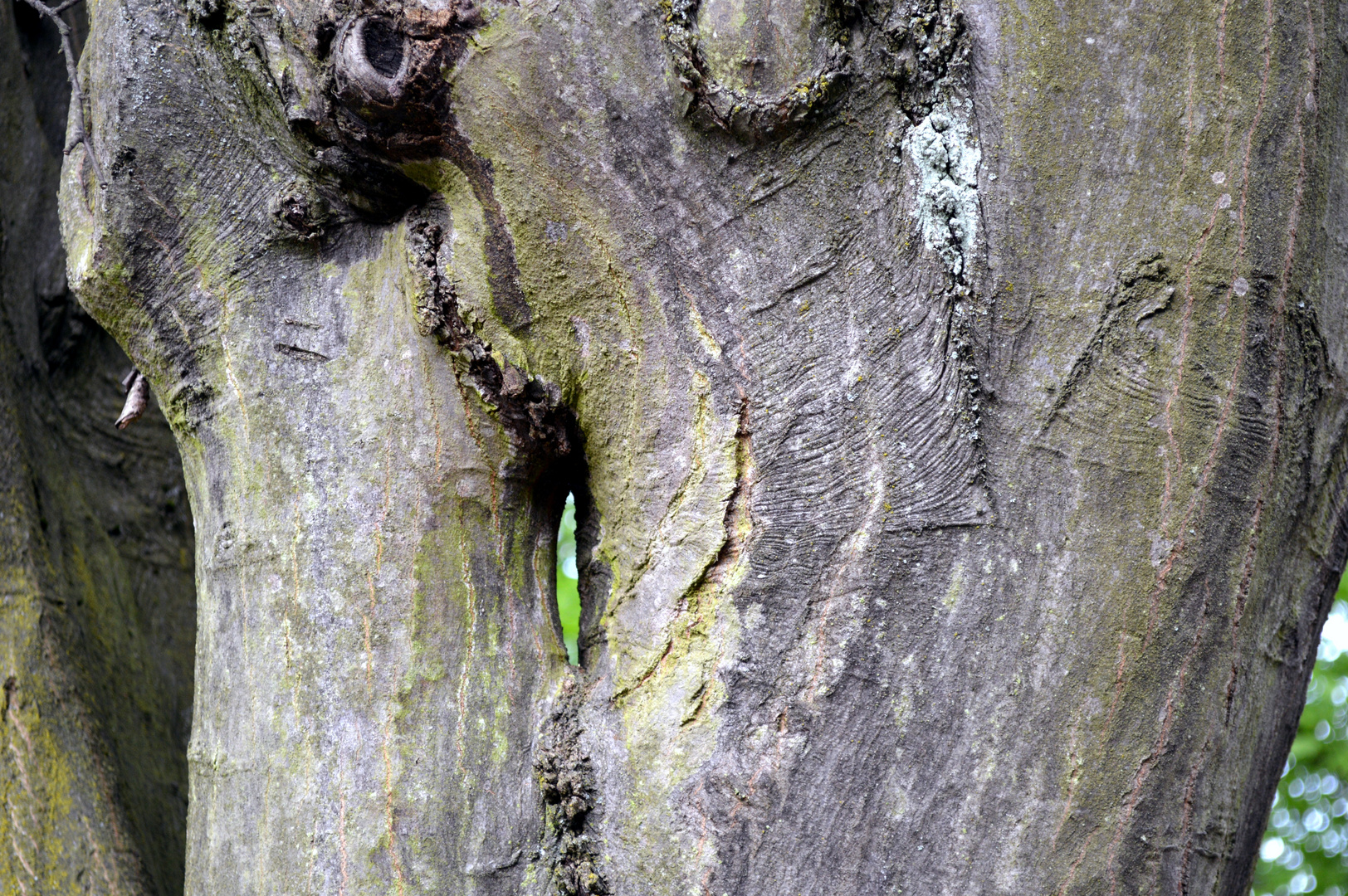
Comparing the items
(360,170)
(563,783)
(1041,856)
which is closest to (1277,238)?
(1041,856)

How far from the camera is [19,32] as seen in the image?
203cm

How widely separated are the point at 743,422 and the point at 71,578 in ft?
4.59

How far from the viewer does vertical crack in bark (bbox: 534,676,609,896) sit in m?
1.18

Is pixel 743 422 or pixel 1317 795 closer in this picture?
pixel 743 422

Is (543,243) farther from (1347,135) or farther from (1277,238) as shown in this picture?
(1347,135)

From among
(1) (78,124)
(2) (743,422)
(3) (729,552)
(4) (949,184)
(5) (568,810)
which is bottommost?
(5) (568,810)

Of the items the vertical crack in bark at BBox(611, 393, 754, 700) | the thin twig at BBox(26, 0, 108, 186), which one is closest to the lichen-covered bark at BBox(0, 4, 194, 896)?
the thin twig at BBox(26, 0, 108, 186)

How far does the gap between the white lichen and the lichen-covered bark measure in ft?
5.33

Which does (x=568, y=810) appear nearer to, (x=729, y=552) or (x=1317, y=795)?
(x=729, y=552)

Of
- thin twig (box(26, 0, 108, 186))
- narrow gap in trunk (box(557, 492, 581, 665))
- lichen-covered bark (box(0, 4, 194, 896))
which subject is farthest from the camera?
narrow gap in trunk (box(557, 492, 581, 665))

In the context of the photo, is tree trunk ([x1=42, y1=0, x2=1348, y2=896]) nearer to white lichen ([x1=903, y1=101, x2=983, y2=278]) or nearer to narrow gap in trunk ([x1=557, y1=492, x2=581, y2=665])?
white lichen ([x1=903, y1=101, x2=983, y2=278])

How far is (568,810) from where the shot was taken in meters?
1.19

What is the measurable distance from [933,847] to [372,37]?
1218 millimetres

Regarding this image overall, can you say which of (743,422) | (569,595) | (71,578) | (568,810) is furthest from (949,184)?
(569,595)
